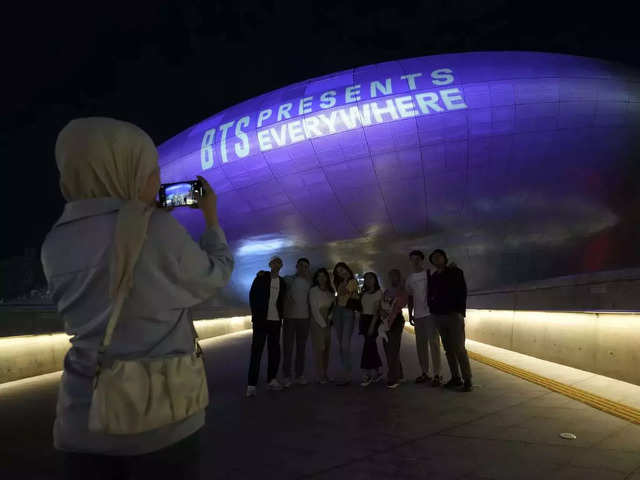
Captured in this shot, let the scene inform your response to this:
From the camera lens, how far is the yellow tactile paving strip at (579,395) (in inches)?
157

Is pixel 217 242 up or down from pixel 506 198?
down

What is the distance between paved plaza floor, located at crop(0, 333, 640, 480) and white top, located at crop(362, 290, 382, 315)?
1125 mm

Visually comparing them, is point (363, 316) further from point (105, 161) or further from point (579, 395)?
point (105, 161)

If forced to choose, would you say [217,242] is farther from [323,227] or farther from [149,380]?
[323,227]

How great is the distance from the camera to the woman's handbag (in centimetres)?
101

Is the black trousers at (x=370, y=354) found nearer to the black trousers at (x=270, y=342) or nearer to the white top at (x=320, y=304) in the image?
the white top at (x=320, y=304)

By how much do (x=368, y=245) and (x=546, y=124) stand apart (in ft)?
24.2

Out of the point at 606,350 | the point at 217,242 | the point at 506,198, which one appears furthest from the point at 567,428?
the point at 506,198

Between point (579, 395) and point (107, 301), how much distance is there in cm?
514

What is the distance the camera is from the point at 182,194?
68.8 inches

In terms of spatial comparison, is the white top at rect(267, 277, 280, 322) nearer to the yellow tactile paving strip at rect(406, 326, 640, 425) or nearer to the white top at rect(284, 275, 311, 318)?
the white top at rect(284, 275, 311, 318)

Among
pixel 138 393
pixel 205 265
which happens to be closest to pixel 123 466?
pixel 138 393

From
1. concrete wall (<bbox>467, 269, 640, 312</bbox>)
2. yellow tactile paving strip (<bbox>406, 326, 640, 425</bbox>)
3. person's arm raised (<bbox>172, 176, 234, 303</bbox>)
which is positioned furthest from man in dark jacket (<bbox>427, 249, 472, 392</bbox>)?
person's arm raised (<bbox>172, 176, 234, 303</bbox>)

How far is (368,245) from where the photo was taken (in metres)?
17.6
